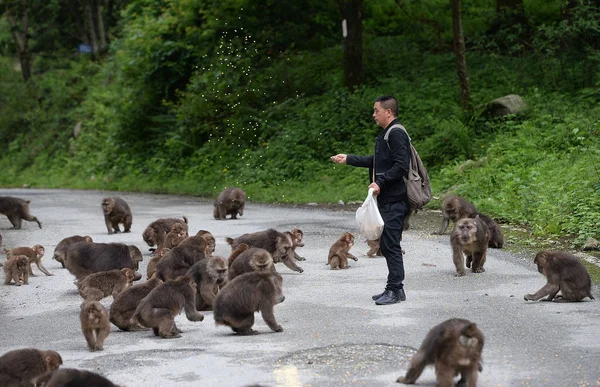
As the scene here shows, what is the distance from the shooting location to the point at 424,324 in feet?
32.9

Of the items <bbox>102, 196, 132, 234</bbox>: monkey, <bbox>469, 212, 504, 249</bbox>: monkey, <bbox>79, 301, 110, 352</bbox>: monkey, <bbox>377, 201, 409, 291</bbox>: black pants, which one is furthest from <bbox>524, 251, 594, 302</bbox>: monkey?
<bbox>102, 196, 132, 234</bbox>: monkey

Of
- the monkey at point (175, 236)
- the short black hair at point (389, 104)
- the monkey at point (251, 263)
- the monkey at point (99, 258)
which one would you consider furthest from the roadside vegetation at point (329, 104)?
the monkey at point (99, 258)

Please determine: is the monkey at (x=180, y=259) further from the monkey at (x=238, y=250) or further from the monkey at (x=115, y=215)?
the monkey at (x=115, y=215)

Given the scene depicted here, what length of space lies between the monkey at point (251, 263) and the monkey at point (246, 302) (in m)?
1.49

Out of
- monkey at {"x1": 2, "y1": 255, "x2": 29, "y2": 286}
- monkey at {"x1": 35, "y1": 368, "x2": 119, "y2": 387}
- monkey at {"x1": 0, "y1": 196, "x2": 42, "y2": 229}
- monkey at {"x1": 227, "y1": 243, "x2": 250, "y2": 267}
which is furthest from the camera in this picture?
monkey at {"x1": 0, "y1": 196, "x2": 42, "y2": 229}

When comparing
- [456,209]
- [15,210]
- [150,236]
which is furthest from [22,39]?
[456,209]

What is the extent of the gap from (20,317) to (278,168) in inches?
711

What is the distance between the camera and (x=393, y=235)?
11281 millimetres

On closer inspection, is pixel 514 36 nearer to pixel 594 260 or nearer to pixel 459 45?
pixel 459 45

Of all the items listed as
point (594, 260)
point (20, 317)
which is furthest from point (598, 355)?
point (20, 317)

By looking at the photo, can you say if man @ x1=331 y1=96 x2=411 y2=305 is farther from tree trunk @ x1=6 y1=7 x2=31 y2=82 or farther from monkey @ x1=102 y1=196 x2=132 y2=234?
tree trunk @ x1=6 y1=7 x2=31 y2=82

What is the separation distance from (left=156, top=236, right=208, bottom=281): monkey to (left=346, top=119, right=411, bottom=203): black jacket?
7.83 ft

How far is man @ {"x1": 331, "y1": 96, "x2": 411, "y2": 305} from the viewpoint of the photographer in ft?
36.6

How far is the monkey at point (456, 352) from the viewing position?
739cm
